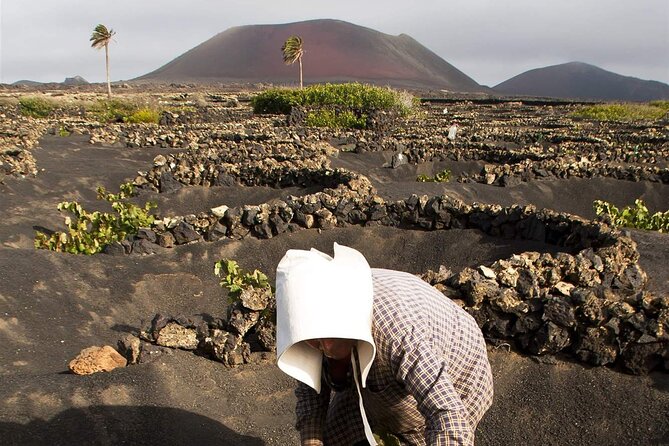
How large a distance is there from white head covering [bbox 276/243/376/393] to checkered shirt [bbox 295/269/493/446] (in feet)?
0.51

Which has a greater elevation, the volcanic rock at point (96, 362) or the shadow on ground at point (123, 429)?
the volcanic rock at point (96, 362)

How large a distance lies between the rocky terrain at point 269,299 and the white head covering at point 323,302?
2.53 m

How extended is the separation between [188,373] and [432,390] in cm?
346

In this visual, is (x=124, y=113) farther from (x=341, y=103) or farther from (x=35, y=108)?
(x=341, y=103)

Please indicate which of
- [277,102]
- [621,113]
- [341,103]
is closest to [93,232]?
[341,103]

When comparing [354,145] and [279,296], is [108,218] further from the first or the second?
[354,145]

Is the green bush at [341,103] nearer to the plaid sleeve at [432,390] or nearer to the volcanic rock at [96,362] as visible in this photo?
the volcanic rock at [96,362]

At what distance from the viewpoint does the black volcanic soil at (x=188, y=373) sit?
4648mm

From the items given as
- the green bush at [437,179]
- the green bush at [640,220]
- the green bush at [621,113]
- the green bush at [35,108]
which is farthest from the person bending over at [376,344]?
the green bush at [35,108]

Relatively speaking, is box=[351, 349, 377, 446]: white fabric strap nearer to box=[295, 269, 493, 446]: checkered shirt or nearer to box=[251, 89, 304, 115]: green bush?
box=[295, 269, 493, 446]: checkered shirt

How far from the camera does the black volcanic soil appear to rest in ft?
15.3

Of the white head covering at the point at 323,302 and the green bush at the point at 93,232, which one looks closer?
the white head covering at the point at 323,302

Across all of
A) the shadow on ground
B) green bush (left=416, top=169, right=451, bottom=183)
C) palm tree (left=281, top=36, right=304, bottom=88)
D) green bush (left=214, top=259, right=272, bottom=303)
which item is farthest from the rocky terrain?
palm tree (left=281, top=36, right=304, bottom=88)

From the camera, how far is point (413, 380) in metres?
2.53
